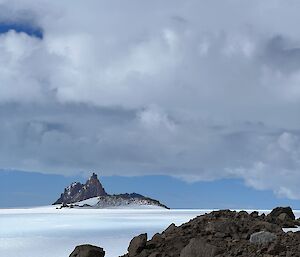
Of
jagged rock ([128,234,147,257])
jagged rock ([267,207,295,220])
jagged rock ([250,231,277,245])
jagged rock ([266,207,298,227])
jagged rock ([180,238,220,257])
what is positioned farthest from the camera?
jagged rock ([267,207,295,220])

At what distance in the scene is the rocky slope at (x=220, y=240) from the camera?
15.4 metres

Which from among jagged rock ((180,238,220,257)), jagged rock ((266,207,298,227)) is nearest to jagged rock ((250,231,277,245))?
jagged rock ((180,238,220,257))

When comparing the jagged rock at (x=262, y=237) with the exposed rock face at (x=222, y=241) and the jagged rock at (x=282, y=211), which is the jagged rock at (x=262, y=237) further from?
the jagged rock at (x=282, y=211)

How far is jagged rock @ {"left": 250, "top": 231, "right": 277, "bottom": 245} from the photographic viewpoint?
16.0 meters

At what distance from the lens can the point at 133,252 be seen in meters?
17.5

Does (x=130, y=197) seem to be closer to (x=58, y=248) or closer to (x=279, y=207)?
(x=58, y=248)

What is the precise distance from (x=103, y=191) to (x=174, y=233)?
4932 inches

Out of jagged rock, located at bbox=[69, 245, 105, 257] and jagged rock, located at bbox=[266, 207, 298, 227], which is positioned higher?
jagged rock, located at bbox=[266, 207, 298, 227]

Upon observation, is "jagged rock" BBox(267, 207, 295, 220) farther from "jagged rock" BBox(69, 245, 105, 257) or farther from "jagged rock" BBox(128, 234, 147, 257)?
"jagged rock" BBox(69, 245, 105, 257)

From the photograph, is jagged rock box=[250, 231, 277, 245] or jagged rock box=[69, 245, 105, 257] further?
jagged rock box=[69, 245, 105, 257]

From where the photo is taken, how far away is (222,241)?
16.7 metres

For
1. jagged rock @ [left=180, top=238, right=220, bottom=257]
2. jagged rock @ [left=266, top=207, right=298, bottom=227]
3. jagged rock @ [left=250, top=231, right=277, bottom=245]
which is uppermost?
jagged rock @ [left=266, top=207, right=298, bottom=227]

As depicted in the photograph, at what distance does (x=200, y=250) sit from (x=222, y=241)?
1.45 metres

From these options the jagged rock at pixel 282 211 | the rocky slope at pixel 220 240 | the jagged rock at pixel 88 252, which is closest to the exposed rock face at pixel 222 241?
the rocky slope at pixel 220 240
